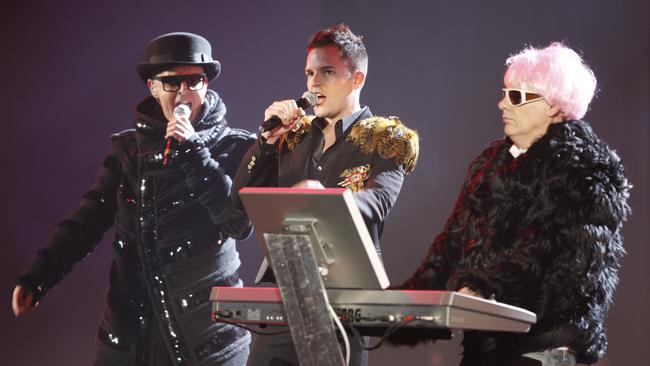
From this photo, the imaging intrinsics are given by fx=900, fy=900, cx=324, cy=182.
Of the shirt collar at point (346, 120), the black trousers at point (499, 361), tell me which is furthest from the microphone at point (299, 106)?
the black trousers at point (499, 361)

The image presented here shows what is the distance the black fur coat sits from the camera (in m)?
2.47

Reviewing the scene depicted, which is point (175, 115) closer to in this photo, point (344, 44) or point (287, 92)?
point (287, 92)

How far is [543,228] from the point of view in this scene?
2.52 metres

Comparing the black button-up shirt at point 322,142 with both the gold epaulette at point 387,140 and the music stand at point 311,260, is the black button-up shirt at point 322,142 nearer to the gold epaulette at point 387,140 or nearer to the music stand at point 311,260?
the gold epaulette at point 387,140

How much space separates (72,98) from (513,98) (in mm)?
2756

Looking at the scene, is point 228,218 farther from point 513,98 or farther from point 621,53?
point 621,53

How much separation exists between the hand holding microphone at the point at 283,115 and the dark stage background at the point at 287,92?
1137 mm

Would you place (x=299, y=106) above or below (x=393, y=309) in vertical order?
above

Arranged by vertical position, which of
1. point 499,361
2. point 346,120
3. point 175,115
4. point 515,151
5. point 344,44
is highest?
point 344,44

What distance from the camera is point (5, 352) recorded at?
464cm

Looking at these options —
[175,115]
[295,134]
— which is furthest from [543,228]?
[175,115]

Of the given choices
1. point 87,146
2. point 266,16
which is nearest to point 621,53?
point 266,16

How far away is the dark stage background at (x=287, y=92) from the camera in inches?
175

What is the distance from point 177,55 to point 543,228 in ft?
7.89
